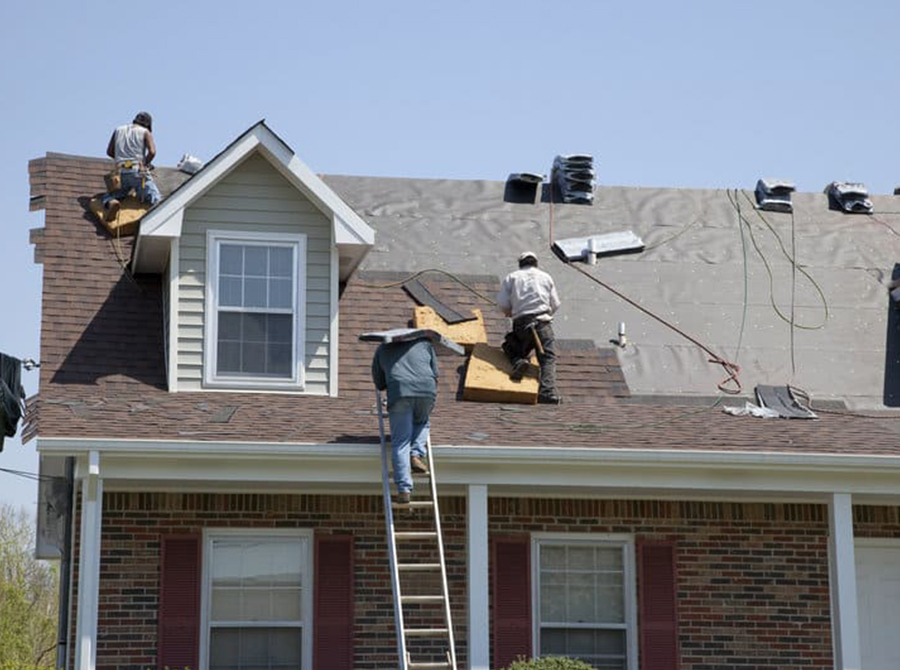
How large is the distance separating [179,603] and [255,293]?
10.5 ft

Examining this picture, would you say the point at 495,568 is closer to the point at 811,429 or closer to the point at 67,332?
the point at 811,429

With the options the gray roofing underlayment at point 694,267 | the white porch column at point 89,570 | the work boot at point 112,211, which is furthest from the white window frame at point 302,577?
the work boot at point 112,211

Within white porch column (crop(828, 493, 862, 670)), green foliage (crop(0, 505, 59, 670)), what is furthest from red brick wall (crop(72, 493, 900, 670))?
green foliage (crop(0, 505, 59, 670))

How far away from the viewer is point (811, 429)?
1395cm

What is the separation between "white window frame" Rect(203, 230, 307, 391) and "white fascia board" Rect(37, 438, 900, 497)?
201cm

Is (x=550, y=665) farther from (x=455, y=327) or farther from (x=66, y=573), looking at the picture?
(x=66, y=573)

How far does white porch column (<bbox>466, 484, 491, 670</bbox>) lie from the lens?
12.2 meters

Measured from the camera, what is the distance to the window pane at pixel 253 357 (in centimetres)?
1446

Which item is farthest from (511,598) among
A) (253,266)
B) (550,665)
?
(253,266)

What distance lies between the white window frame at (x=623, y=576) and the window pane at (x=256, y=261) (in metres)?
3.70

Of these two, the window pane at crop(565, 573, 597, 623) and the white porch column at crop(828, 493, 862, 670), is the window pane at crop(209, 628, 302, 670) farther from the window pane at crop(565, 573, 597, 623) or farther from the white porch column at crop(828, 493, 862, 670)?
the white porch column at crop(828, 493, 862, 670)

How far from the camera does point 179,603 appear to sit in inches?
515

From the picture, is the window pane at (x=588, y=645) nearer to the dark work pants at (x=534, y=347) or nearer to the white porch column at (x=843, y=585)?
the white porch column at (x=843, y=585)

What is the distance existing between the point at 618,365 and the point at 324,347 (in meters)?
3.02
